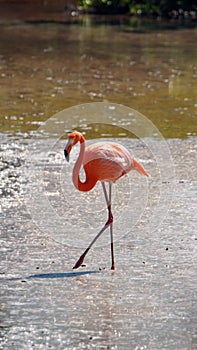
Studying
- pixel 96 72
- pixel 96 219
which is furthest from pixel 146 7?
pixel 96 219

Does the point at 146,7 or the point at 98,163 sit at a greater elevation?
the point at 98,163

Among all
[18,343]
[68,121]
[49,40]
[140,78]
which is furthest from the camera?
[49,40]

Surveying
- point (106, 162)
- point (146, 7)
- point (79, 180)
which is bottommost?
point (146, 7)

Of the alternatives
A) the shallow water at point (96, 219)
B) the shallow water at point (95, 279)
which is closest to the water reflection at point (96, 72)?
the shallow water at point (96, 219)

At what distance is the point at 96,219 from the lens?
24.5ft

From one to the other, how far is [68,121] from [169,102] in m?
1.73

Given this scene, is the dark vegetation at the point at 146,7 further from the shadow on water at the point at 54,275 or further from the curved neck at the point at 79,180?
the shadow on water at the point at 54,275

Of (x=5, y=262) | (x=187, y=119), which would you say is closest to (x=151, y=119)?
(x=187, y=119)

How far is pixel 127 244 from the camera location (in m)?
6.80

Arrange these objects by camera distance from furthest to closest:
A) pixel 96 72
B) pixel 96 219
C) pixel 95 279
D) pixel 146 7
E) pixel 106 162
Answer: pixel 146 7, pixel 96 72, pixel 96 219, pixel 106 162, pixel 95 279

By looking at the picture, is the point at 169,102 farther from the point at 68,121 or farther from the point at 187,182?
the point at 187,182

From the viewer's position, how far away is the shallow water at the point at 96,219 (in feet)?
17.4

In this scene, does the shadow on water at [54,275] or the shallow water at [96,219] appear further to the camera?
the shadow on water at [54,275]

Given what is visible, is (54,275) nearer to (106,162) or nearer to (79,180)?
(79,180)
